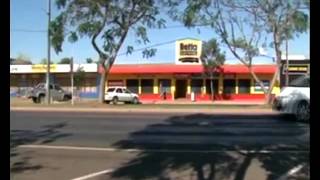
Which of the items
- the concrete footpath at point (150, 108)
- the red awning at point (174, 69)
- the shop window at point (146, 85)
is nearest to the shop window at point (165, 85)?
the shop window at point (146, 85)

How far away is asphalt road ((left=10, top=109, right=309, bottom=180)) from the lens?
31.0 feet

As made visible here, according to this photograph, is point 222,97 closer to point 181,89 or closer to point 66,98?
point 181,89

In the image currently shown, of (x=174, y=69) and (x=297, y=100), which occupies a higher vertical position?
(x=174, y=69)

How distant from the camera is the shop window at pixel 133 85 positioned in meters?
69.0

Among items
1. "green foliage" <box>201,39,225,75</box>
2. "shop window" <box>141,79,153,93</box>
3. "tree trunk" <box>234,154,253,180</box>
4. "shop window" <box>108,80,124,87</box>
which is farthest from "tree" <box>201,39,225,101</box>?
"tree trunk" <box>234,154,253,180</box>

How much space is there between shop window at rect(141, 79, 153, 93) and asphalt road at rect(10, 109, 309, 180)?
160 feet

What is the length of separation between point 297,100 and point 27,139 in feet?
29.2

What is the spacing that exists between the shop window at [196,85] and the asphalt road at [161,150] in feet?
155

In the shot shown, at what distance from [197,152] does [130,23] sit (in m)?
31.5

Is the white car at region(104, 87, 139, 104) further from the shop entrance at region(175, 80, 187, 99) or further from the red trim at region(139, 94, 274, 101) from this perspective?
the shop entrance at region(175, 80, 187, 99)

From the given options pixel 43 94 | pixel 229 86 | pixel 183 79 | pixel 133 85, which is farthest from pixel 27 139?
pixel 133 85

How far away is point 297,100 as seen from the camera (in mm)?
19625
